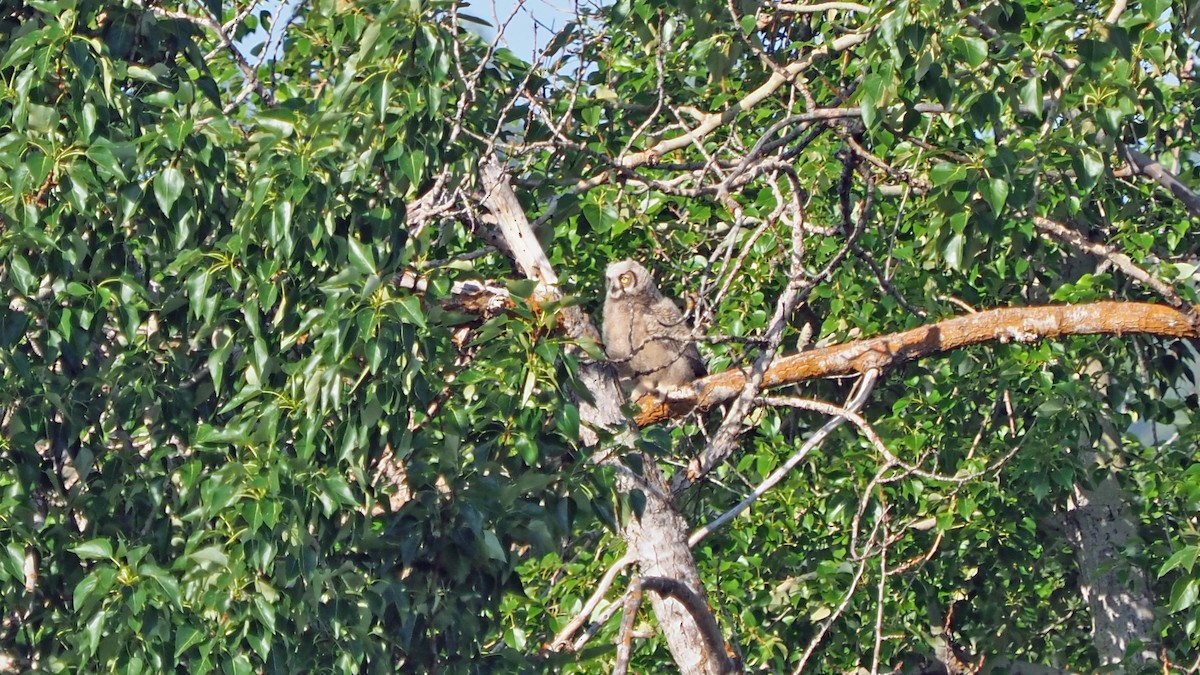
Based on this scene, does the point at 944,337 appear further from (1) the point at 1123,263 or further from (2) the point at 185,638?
(2) the point at 185,638

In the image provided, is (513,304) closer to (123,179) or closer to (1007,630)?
(123,179)

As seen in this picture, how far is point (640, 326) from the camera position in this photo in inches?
280

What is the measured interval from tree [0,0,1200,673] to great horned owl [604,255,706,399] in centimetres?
55

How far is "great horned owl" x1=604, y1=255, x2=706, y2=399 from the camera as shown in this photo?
6.58 m

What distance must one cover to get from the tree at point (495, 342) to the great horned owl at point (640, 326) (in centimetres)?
55

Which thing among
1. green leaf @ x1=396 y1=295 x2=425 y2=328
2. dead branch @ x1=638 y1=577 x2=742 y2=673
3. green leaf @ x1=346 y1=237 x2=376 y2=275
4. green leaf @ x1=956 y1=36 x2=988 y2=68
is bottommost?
dead branch @ x1=638 y1=577 x2=742 y2=673

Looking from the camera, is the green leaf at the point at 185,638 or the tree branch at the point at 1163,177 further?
the tree branch at the point at 1163,177

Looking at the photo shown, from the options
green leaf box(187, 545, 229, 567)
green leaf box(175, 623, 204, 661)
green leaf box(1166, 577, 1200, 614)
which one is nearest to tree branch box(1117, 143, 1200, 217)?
green leaf box(1166, 577, 1200, 614)

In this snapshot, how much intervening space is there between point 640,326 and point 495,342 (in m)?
3.84

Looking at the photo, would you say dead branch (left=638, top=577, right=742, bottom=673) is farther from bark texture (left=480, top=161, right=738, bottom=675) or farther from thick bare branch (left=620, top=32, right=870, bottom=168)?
thick bare branch (left=620, top=32, right=870, bottom=168)

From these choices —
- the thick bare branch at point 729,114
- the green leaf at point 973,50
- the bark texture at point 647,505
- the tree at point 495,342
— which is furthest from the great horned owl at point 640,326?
the green leaf at point 973,50

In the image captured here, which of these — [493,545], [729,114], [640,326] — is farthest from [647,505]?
[640,326]

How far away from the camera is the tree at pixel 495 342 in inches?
119

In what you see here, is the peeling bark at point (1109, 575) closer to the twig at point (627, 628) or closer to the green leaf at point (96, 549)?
the twig at point (627, 628)
